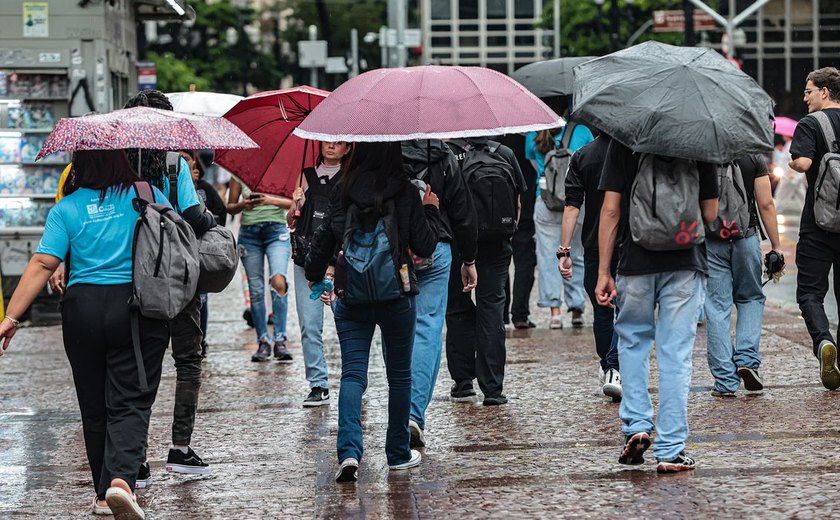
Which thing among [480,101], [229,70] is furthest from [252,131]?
[229,70]

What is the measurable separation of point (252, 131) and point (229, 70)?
157 ft

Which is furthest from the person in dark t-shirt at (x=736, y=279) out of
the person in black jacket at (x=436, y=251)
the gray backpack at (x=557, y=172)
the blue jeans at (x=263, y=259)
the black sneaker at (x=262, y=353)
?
the black sneaker at (x=262, y=353)

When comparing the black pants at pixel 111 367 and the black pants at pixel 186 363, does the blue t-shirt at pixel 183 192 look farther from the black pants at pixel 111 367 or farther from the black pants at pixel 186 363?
the black pants at pixel 111 367

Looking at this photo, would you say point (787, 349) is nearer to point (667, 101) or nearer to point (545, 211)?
point (545, 211)

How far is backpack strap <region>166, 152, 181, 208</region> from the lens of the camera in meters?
6.70

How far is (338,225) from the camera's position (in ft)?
21.0

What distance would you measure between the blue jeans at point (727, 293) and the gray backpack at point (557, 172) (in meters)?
3.20

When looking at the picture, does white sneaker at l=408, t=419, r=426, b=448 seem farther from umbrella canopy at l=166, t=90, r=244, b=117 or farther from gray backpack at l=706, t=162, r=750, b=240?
umbrella canopy at l=166, t=90, r=244, b=117

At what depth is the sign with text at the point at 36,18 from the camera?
573 inches

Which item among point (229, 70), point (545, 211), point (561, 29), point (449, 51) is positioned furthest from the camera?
point (449, 51)

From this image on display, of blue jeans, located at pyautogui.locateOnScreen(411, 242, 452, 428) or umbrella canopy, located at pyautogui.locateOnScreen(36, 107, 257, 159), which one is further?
blue jeans, located at pyautogui.locateOnScreen(411, 242, 452, 428)

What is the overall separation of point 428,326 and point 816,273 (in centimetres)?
280

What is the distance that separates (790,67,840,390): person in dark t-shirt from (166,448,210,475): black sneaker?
382cm

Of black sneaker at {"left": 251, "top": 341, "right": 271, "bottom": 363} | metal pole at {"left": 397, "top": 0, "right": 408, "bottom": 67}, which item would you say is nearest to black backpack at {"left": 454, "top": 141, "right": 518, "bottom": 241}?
black sneaker at {"left": 251, "top": 341, "right": 271, "bottom": 363}
